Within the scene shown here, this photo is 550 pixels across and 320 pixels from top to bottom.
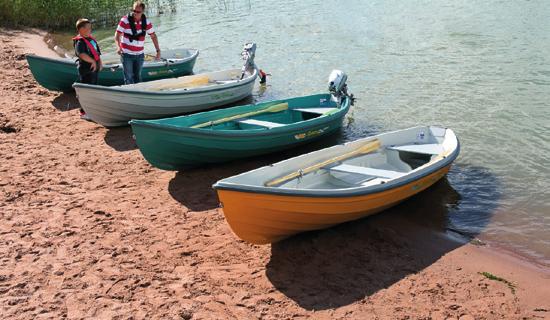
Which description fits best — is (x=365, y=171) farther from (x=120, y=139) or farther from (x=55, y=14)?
(x=55, y=14)

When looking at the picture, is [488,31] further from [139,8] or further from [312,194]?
[312,194]

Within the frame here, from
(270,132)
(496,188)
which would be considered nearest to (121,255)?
(270,132)

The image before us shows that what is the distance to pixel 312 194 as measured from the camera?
570 centimetres

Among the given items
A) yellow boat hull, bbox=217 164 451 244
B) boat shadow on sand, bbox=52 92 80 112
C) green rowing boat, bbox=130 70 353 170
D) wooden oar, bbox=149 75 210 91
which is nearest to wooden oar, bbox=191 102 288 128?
green rowing boat, bbox=130 70 353 170

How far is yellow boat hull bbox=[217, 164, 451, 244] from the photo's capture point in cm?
552

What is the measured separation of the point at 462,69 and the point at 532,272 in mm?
8823

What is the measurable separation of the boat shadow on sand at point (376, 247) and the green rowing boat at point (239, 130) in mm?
2342

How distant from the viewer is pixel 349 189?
19.9 feet

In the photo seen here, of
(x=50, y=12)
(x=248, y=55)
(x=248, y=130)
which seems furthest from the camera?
(x=50, y=12)

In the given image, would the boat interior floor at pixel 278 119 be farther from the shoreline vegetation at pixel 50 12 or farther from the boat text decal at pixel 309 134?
the shoreline vegetation at pixel 50 12

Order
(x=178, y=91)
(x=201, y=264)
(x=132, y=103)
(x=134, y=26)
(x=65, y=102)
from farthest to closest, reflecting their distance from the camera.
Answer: (x=65, y=102), (x=178, y=91), (x=134, y=26), (x=132, y=103), (x=201, y=264)

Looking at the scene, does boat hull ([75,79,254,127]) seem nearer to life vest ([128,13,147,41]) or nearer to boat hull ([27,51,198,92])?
life vest ([128,13,147,41])

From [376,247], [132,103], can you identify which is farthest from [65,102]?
[376,247]

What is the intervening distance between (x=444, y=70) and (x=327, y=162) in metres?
8.06
